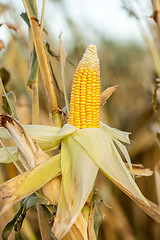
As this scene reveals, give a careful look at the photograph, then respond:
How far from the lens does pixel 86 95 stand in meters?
0.73

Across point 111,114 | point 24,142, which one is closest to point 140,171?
point 24,142

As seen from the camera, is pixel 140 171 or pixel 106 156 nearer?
pixel 106 156

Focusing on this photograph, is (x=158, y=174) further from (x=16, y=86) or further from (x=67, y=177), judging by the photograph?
(x=16, y=86)

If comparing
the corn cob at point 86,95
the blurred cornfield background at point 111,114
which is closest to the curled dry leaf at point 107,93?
the corn cob at point 86,95

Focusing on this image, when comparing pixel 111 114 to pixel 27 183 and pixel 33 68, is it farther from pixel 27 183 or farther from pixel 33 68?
pixel 27 183

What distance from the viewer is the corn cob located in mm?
721

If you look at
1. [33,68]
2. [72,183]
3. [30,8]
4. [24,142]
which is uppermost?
[30,8]

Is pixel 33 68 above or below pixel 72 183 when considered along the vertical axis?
above

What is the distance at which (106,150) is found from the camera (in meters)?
0.66

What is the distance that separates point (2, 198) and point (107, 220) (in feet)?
4.03

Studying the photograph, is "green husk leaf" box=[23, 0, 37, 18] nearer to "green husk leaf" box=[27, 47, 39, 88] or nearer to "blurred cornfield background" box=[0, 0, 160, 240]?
"green husk leaf" box=[27, 47, 39, 88]

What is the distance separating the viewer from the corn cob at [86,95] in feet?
2.37

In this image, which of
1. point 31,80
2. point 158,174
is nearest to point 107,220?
point 158,174

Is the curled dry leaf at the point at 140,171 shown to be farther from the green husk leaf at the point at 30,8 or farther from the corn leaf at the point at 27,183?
the green husk leaf at the point at 30,8
